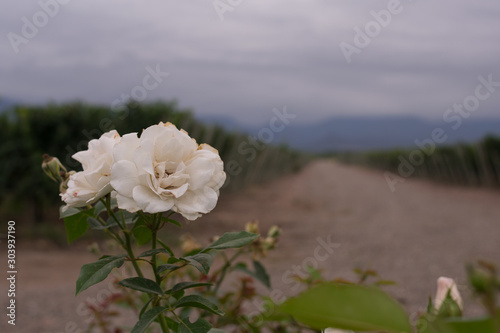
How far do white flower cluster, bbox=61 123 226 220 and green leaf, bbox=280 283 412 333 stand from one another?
1.53 ft

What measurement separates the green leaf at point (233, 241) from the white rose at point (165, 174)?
110mm

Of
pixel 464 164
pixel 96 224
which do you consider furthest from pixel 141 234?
pixel 464 164

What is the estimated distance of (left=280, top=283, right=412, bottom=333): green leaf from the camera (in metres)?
0.31

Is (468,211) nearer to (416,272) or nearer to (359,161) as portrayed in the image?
(416,272)

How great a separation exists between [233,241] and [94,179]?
0.92ft

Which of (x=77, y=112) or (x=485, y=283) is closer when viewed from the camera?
(x=485, y=283)

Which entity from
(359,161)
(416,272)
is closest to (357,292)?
(416,272)

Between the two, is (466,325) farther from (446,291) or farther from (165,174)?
(165,174)

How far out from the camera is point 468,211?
10.0 meters

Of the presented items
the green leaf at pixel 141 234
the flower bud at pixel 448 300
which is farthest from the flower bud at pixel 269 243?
the flower bud at pixel 448 300

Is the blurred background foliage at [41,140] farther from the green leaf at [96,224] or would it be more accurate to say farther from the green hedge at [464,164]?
the green hedge at [464,164]

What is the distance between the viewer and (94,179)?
81 cm

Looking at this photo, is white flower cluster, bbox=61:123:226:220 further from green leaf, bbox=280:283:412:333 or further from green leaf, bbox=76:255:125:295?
Answer: green leaf, bbox=280:283:412:333

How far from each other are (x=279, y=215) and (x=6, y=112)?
18.8ft
